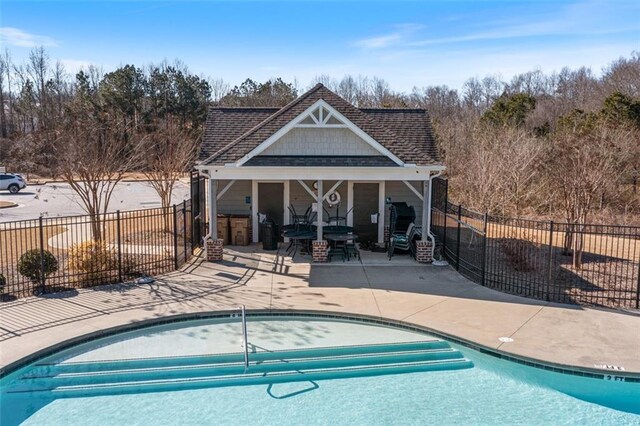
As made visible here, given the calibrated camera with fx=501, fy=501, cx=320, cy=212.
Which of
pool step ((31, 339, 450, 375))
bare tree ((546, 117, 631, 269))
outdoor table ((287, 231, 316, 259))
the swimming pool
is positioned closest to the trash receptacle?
outdoor table ((287, 231, 316, 259))

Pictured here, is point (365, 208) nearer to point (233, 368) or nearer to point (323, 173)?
point (323, 173)

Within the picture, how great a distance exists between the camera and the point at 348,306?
420 inches

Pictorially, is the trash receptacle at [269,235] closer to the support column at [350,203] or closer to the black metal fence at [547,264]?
the support column at [350,203]

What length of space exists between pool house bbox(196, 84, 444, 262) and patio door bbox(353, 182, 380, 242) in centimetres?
3

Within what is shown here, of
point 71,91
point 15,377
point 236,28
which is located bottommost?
point 15,377

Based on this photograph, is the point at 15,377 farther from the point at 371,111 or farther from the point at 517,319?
the point at 371,111

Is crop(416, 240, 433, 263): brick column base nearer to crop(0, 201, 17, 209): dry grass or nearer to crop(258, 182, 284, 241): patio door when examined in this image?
crop(258, 182, 284, 241): patio door

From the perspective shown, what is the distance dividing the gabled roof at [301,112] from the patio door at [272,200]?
1.95 m

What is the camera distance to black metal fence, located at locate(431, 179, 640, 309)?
11367 mm

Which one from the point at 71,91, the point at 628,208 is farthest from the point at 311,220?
the point at 71,91

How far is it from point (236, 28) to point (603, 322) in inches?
566

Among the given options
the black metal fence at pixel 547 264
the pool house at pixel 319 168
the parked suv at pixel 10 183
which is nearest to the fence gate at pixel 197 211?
the pool house at pixel 319 168

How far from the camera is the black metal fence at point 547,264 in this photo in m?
11.4

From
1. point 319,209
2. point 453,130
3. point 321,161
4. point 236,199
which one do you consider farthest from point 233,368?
point 453,130
